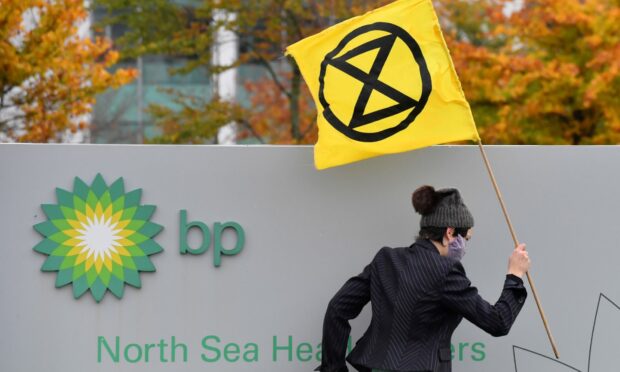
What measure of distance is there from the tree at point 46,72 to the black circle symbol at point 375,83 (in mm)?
7338

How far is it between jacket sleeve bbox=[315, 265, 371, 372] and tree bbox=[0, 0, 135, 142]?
25.6 ft

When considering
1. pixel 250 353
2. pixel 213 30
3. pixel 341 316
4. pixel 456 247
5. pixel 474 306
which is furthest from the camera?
pixel 213 30

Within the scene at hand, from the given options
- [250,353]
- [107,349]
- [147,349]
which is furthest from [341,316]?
[107,349]

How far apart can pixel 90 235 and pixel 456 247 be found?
6.59 ft

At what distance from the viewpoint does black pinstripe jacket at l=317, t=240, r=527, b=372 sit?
4.79m

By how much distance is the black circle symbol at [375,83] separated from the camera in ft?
17.4

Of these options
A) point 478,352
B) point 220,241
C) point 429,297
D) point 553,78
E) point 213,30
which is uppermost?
point 213,30

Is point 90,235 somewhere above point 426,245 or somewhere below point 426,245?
above

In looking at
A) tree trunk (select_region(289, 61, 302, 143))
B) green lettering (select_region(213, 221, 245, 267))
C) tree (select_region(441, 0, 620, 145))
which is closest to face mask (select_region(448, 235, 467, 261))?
green lettering (select_region(213, 221, 245, 267))

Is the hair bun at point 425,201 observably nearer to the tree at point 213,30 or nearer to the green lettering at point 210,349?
the green lettering at point 210,349

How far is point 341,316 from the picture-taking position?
17.1 feet

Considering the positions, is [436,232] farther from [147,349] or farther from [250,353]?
[147,349]

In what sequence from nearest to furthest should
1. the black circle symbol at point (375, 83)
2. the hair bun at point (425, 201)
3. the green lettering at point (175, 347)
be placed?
the hair bun at point (425, 201), the black circle symbol at point (375, 83), the green lettering at point (175, 347)

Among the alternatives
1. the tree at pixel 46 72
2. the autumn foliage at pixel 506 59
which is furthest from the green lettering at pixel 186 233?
the autumn foliage at pixel 506 59
